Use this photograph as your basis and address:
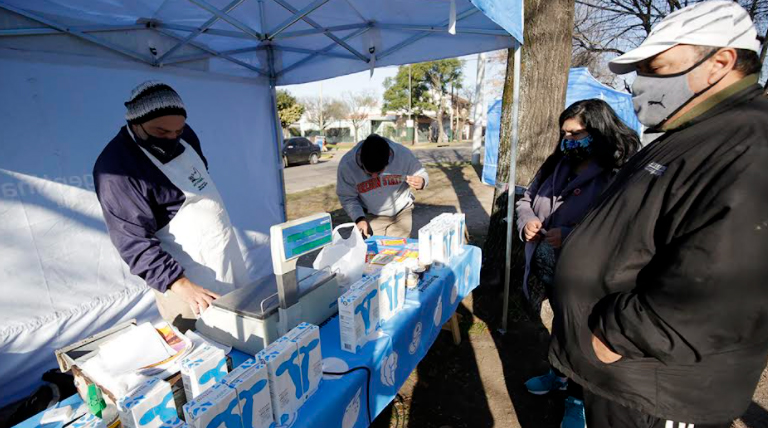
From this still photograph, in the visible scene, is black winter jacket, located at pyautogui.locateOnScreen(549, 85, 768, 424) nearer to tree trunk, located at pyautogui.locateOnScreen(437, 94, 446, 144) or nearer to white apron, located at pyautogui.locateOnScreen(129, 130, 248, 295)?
white apron, located at pyautogui.locateOnScreen(129, 130, 248, 295)

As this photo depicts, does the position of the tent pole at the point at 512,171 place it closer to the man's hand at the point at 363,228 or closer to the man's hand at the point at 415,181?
the man's hand at the point at 415,181

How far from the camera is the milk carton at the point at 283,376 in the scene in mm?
1015

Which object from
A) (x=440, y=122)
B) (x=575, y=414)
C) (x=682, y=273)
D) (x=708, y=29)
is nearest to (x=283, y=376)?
(x=682, y=273)

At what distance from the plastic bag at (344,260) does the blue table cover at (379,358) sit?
0.80 ft

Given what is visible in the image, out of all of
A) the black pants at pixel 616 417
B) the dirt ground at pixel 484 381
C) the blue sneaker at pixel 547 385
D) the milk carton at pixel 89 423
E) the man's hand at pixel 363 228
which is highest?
the milk carton at pixel 89 423

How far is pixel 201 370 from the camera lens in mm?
1034

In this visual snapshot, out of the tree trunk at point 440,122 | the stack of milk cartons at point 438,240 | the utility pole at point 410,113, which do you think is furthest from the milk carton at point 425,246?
the tree trunk at point 440,122

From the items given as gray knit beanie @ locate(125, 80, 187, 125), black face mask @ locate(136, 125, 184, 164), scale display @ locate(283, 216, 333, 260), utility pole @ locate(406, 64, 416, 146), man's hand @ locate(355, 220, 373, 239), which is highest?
utility pole @ locate(406, 64, 416, 146)

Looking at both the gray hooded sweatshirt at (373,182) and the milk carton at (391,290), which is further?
the gray hooded sweatshirt at (373,182)

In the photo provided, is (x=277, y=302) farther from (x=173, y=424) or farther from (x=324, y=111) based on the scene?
(x=324, y=111)

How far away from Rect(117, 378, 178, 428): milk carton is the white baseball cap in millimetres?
1582

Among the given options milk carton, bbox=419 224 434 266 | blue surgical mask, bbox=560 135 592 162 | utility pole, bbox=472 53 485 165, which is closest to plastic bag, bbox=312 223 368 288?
milk carton, bbox=419 224 434 266

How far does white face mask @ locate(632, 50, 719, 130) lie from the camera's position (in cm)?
99

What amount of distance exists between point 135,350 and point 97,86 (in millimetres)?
2468
